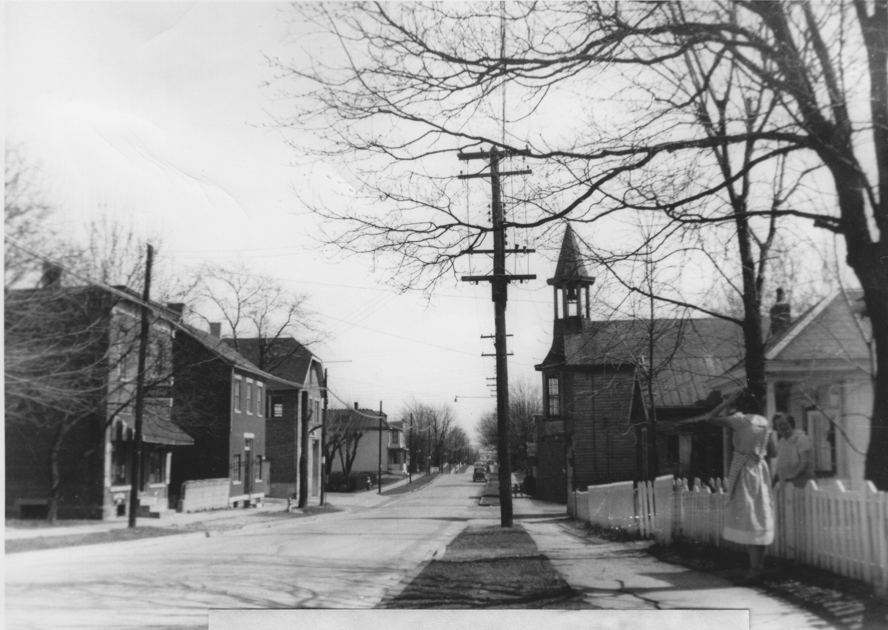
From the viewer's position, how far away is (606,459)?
376 inches

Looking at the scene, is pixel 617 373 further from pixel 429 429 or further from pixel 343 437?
pixel 429 429

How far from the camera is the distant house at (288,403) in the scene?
759 cm

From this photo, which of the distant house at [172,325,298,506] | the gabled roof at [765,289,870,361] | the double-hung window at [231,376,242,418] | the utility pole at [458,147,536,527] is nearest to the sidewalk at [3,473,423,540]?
the distant house at [172,325,298,506]

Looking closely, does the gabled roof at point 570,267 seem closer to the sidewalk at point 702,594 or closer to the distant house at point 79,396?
the sidewalk at point 702,594

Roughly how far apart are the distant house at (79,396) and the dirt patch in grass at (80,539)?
0.20m

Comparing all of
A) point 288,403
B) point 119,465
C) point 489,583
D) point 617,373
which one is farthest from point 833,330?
point 119,465

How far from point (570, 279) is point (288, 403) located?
3.35 m

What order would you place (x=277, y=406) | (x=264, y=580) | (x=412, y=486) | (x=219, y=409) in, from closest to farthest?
(x=219, y=409), (x=264, y=580), (x=277, y=406), (x=412, y=486)

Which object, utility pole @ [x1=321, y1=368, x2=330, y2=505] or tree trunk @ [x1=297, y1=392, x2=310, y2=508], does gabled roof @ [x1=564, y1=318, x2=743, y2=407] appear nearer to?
utility pole @ [x1=321, y1=368, x2=330, y2=505]

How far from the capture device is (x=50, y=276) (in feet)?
21.7

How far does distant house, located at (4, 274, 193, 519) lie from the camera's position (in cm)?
653

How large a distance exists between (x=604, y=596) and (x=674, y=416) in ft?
8.88

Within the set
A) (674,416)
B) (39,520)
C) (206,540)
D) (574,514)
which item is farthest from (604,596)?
(574,514)

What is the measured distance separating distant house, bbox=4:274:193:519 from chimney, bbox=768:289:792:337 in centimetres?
555
